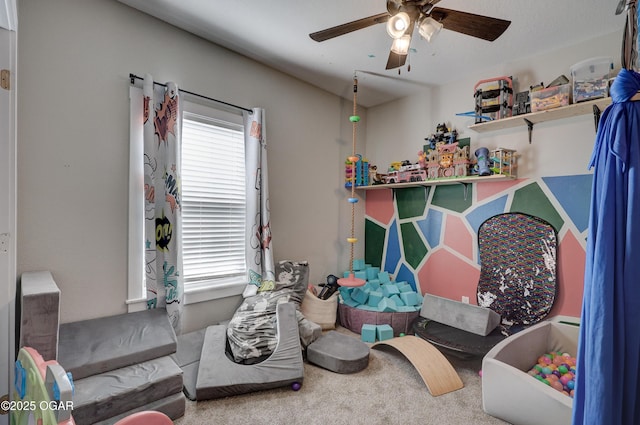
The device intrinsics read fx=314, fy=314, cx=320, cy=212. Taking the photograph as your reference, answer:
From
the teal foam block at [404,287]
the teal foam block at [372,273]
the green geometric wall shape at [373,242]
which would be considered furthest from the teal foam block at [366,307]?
the green geometric wall shape at [373,242]

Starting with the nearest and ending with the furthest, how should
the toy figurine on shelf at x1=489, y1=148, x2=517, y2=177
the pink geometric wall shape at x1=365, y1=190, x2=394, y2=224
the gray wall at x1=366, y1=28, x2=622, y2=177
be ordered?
the gray wall at x1=366, y1=28, x2=622, y2=177
the toy figurine on shelf at x1=489, y1=148, x2=517, y2=177
the pink geometric wall shape at x1=365, y1=190, x2=394, y2=224

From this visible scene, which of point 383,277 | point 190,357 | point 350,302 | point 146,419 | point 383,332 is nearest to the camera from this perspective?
point 146,419

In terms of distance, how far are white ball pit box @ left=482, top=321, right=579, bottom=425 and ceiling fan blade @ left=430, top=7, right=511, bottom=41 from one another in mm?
1858

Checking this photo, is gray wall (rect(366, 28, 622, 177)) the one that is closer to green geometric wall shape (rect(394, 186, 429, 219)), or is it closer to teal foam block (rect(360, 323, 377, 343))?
green geometric wall shape (rect(394, 186, 429, 219))

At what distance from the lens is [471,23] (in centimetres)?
167

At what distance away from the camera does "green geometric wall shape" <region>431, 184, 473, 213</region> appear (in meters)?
3.18

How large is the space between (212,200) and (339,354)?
5.41 ft

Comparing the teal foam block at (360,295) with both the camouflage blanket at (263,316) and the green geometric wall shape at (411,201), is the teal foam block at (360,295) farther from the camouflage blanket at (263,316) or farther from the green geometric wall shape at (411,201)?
the green geometric wall shape at (411,201)

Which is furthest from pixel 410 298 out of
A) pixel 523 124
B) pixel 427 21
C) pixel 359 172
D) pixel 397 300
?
pixel 427 21

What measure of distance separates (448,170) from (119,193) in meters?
2.86

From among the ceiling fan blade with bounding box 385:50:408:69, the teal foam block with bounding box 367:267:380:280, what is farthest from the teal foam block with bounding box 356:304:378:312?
the ceiling fan blade with bounding box 385:50:408:69

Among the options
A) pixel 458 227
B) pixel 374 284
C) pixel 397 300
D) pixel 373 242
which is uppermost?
pixel 458 227

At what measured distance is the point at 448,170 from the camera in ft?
10.2

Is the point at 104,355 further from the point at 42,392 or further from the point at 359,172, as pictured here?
the point at 359,172
